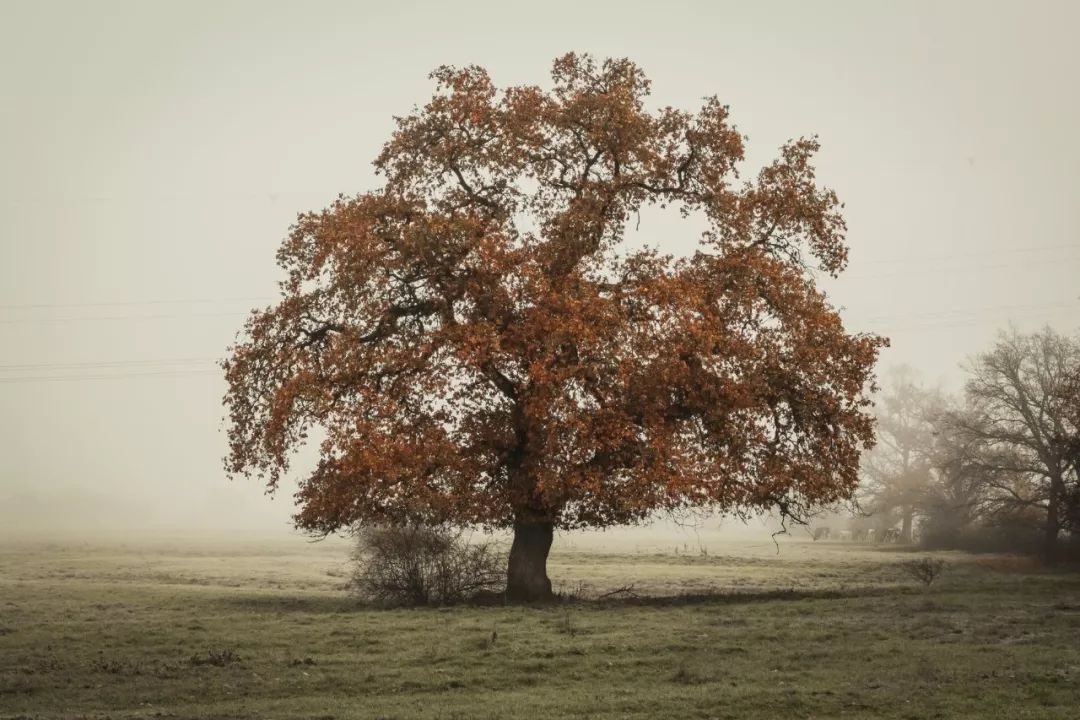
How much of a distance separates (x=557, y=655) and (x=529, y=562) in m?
12.5

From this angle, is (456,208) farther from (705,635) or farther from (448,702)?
(448,702)

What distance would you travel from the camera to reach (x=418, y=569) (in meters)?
35.0

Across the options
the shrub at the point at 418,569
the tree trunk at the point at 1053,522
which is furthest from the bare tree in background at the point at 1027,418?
the shrub at the point at 418,569

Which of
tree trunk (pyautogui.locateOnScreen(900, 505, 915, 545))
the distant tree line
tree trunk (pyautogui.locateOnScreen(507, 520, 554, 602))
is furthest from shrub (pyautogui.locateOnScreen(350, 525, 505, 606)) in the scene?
tree trunk (pyautogui.locateOnScreen(900, 505, 915, 545))

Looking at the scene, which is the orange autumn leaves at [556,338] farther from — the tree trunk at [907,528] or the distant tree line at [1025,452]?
the tree trunk at [907,528]

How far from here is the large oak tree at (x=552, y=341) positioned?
106 feet

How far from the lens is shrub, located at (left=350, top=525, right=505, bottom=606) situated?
3481cm

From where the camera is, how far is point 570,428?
32.2 meters

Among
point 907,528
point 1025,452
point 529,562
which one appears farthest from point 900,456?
point 529,562

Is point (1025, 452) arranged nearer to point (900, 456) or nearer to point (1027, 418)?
point (1027, 418)

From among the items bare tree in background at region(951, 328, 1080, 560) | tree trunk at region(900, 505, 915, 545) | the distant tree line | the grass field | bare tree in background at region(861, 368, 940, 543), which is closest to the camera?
the grass field

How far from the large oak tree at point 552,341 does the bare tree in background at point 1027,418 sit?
2589 cm

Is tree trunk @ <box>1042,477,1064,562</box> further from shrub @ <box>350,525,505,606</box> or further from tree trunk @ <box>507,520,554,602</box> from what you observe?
shrub @ <box>350,525,505,606</box>

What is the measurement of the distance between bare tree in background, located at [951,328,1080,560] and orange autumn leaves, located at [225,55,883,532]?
27811mm
